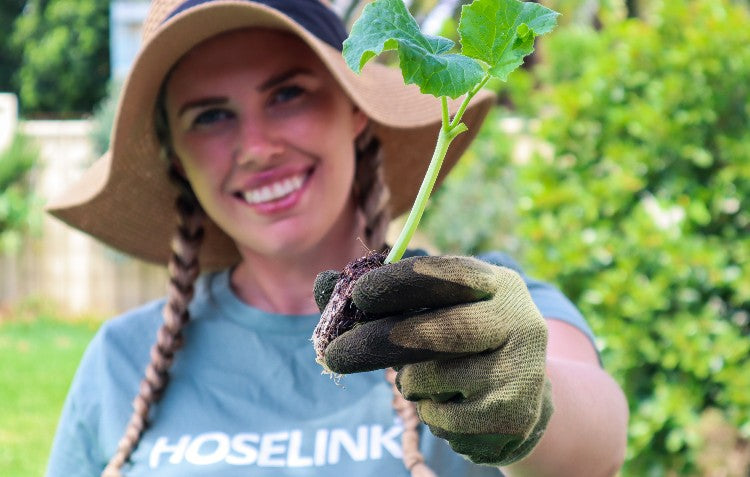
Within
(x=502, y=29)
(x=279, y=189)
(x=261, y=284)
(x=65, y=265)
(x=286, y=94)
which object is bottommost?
(x=65, y=265)

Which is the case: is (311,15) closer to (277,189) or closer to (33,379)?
(277,189)

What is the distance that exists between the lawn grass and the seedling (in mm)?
4326

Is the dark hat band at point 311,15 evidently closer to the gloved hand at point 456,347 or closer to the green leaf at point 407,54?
the green leaf at point 407,54

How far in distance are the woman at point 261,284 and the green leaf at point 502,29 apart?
51 cm

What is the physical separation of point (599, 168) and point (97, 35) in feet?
56.2

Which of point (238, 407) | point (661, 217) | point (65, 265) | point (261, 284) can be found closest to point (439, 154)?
point (238, 407)

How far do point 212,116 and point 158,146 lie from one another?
13.1 inches

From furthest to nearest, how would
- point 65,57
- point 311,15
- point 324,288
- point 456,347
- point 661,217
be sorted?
1. point 65,57
2. point 661,217
3. point 311,15
4. point 324,288
5. point 456,347

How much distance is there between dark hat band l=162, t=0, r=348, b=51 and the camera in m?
2.06

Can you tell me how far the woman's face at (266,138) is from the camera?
2.02 m

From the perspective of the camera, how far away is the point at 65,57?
1900 centimetres

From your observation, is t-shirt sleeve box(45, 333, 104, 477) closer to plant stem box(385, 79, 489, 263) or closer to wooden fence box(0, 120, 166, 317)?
plant stem box(385, 79, 489, 263)

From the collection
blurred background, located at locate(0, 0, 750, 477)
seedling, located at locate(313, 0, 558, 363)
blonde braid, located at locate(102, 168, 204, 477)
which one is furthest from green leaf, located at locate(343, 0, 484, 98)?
blurred background, located at locate(0, 0, 750, 477)

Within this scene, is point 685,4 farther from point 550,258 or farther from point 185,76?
point 185,76
